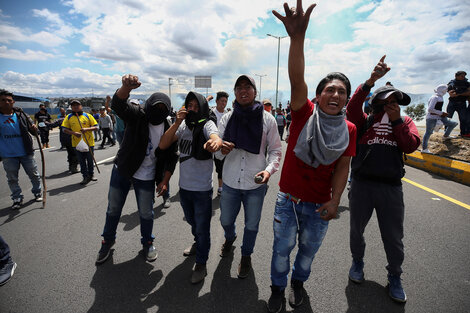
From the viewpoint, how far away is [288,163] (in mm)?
1978

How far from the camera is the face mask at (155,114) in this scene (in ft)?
8.04

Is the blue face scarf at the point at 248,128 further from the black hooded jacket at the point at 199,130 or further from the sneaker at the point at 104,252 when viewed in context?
the sneaker at the point at 104,252

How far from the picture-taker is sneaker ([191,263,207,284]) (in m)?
2.33

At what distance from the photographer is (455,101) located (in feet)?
22.1

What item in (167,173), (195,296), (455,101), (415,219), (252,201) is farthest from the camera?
(455,101)

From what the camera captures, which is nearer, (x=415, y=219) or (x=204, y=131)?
(x=204, y=131)

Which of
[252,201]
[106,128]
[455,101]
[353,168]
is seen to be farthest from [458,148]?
[106,128]

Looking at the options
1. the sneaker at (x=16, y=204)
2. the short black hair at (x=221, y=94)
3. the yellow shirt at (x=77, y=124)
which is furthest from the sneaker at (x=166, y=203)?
the yellow shirt at (x=77, y=124)

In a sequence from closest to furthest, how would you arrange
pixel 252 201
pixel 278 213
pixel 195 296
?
pixel 278 213 < pixel 195 296 < pixel 252 201

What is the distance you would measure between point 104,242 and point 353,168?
3.06m

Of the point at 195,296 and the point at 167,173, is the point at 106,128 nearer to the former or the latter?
the point at 167,173

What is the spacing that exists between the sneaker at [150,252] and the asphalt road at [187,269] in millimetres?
63

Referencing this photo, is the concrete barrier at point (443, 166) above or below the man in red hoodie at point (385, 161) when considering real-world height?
below

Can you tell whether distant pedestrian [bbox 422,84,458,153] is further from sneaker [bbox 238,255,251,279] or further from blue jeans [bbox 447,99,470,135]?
sneaker [bbox 238,255,251,279]
